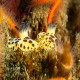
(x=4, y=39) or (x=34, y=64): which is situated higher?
(x=4, y=39)

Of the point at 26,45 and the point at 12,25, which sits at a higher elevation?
the point at 12,25

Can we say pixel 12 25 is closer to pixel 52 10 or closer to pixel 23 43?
pixel 23 43

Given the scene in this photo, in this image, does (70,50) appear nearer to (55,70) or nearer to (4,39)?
(55,70)

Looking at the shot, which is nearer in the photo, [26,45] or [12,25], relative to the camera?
[26,45]

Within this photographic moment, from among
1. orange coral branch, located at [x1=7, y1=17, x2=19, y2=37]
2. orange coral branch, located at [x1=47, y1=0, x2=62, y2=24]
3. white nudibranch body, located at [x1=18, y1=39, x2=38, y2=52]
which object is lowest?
white nudibranch body, located at [x1=18, y1=39, x2=38, y2=52]

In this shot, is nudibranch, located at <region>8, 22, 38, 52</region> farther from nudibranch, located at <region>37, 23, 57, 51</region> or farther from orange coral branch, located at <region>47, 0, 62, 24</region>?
orange coral branch, located at <region>47, 0, 62, 24</region>

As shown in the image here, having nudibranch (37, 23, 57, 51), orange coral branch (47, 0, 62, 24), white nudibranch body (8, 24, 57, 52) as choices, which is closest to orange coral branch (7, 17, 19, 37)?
white nudibranch body (8, 24, 57, 52)

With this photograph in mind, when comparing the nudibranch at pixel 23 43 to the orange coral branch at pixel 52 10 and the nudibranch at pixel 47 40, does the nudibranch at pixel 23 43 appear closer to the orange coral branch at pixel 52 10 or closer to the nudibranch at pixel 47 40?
the nudibranch at pixel 47 40

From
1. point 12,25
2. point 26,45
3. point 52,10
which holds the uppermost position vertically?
point 52,10

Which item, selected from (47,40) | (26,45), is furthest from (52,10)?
(26,45)

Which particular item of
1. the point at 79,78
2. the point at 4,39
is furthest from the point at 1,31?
the point at 79,78

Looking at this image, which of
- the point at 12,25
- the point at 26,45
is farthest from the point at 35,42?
the point at 12,25
